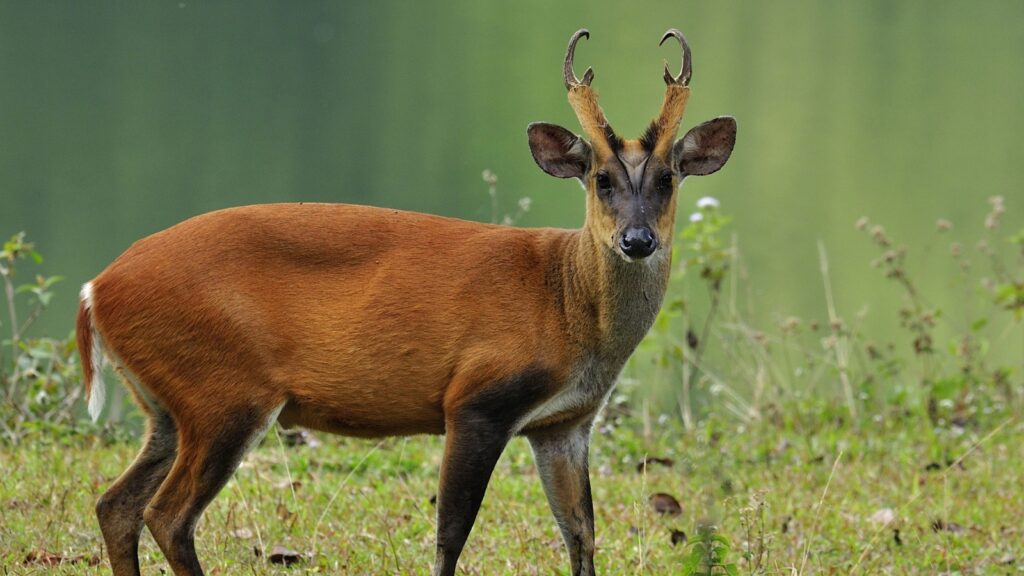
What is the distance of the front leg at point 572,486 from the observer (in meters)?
5.39

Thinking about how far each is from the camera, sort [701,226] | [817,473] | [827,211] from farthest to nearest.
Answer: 1. [827,211]
2. [701,226]
3. [817,473]

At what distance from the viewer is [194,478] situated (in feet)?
16.2

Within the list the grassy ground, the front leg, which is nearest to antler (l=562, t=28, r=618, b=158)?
the front leg

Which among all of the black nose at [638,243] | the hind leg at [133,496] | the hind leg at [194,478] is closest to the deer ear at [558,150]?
the black nose at [638,243]

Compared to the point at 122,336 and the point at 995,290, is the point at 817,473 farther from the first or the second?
the point at 122,336

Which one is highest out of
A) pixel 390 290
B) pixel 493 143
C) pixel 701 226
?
pixel 390 290

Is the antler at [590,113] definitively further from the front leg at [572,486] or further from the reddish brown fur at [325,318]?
the front leg at [572,486]

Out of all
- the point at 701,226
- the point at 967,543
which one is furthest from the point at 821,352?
the point at 967,543

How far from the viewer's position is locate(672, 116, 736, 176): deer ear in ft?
17.8

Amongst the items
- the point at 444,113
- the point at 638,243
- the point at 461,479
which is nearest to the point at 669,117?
the point at 638,243

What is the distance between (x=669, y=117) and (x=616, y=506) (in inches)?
88.1

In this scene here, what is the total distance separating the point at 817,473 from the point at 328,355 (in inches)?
137

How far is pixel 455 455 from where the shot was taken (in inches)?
198

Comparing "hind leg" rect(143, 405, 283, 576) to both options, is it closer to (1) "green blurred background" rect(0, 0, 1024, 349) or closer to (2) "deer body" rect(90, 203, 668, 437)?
(2) "deer body" rect(90, 203, 668, 437)
